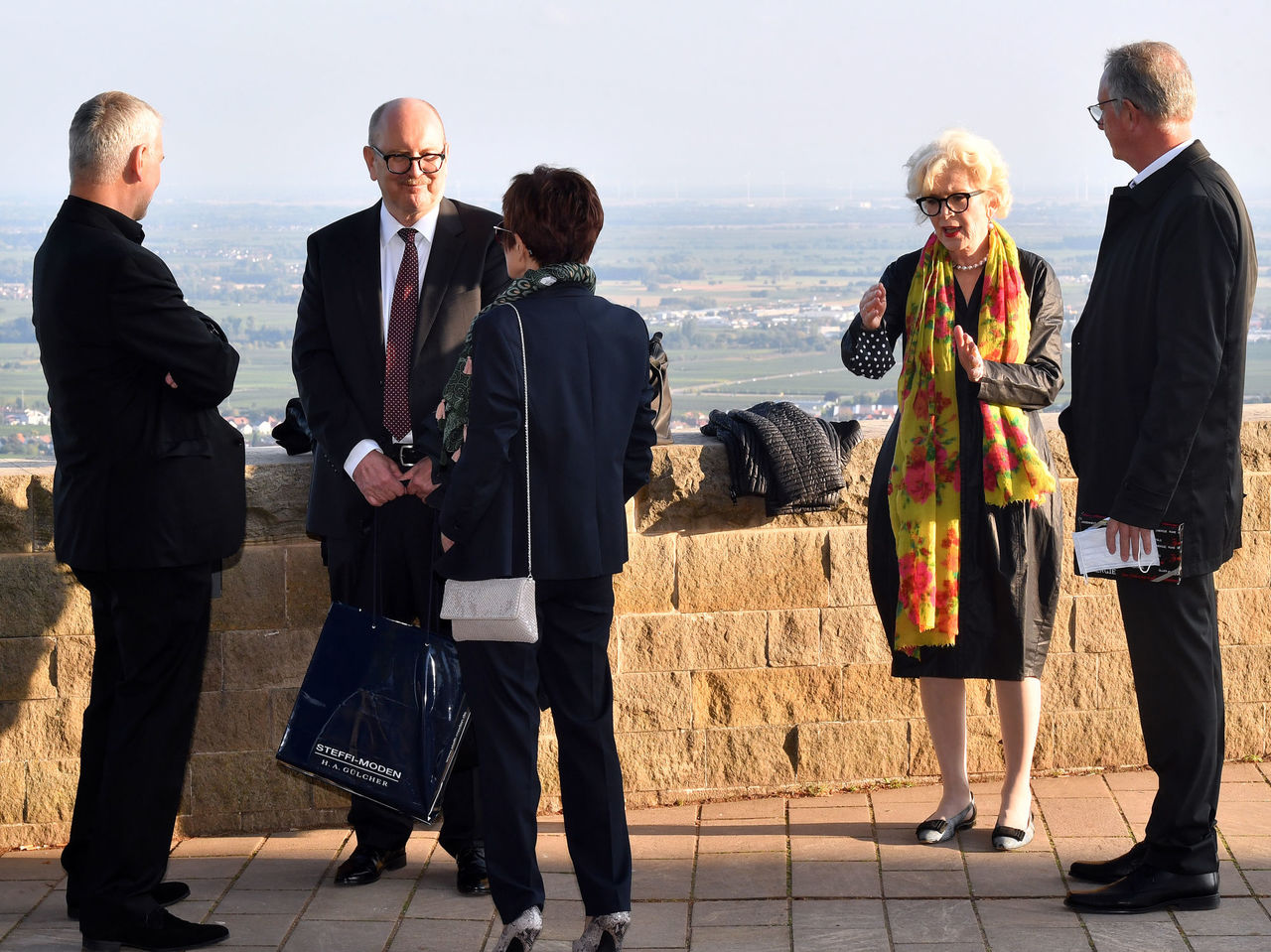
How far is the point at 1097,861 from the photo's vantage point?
3.64 metres

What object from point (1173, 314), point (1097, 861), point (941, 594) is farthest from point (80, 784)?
point (1173, 314)

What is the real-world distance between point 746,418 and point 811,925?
1.51 meters

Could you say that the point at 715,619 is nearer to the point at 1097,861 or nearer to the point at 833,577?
the point at 833,577

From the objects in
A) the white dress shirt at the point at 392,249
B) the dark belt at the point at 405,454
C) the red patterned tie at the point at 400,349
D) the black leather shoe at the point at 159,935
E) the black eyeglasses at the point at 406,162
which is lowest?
the black leather shoe at the point at 159,935

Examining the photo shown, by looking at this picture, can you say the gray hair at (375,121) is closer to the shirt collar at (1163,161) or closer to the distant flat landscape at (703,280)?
the distant flat landscape at (703,280)

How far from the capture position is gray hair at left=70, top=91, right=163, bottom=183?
10.2 feet

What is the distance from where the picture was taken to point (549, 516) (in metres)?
2.92

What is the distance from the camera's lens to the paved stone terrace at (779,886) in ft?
10.7

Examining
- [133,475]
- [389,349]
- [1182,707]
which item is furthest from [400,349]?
[1182,707]

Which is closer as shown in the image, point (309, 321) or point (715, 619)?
point (309, 321)

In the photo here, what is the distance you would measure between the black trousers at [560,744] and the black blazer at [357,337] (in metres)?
0.76

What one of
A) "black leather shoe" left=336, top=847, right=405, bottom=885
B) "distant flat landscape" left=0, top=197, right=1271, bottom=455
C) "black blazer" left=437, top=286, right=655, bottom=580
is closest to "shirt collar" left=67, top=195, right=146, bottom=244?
"distant flat landscape" left=0, top=197, right=1271, bottom=455

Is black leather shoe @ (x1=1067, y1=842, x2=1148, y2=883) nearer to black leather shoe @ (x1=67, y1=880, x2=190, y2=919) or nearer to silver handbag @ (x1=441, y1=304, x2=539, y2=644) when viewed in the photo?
silver handbag @ (x1=441, y1=304, x2=539, y2=644)

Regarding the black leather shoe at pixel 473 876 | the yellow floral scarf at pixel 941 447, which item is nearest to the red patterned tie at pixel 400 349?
the black leather shoe at pixel 473 876
